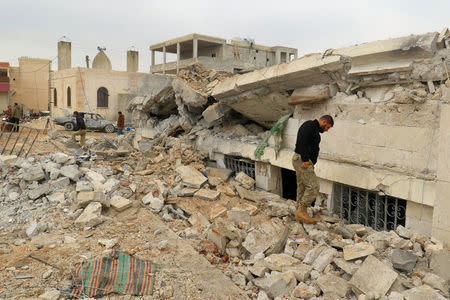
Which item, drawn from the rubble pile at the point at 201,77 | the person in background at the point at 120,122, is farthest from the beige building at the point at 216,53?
the rubble pile at the point at 201,77

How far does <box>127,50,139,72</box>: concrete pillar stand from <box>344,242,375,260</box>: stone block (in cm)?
2870

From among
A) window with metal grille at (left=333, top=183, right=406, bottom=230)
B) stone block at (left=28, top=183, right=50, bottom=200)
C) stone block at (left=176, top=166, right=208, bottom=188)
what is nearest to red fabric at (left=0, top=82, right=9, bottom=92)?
stone block at (left=28, top=183, right=50, bottom=200)

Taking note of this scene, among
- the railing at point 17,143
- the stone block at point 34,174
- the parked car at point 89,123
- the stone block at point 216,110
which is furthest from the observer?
the parked car at point 89,123

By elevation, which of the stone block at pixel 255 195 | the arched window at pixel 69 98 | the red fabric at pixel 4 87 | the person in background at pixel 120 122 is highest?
the red fabric at pixel 4 87

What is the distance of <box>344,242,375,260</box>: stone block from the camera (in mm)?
3791

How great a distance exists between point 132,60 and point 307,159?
27.7 meters

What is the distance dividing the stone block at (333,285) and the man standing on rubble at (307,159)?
1.41 metres

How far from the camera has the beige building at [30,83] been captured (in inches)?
1348

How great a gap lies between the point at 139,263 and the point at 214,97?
15.8ft

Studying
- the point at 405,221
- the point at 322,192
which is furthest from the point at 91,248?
the point at 405,221

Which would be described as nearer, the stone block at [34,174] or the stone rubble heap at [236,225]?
the stone rubble heap at [236,225]

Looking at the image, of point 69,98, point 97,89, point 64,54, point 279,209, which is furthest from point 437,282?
point 64,54

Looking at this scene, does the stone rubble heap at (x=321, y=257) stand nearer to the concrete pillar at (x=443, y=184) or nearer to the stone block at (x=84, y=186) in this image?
the concrete pillar at (x=443, y=184)

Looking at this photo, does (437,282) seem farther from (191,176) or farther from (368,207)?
(191,176)
